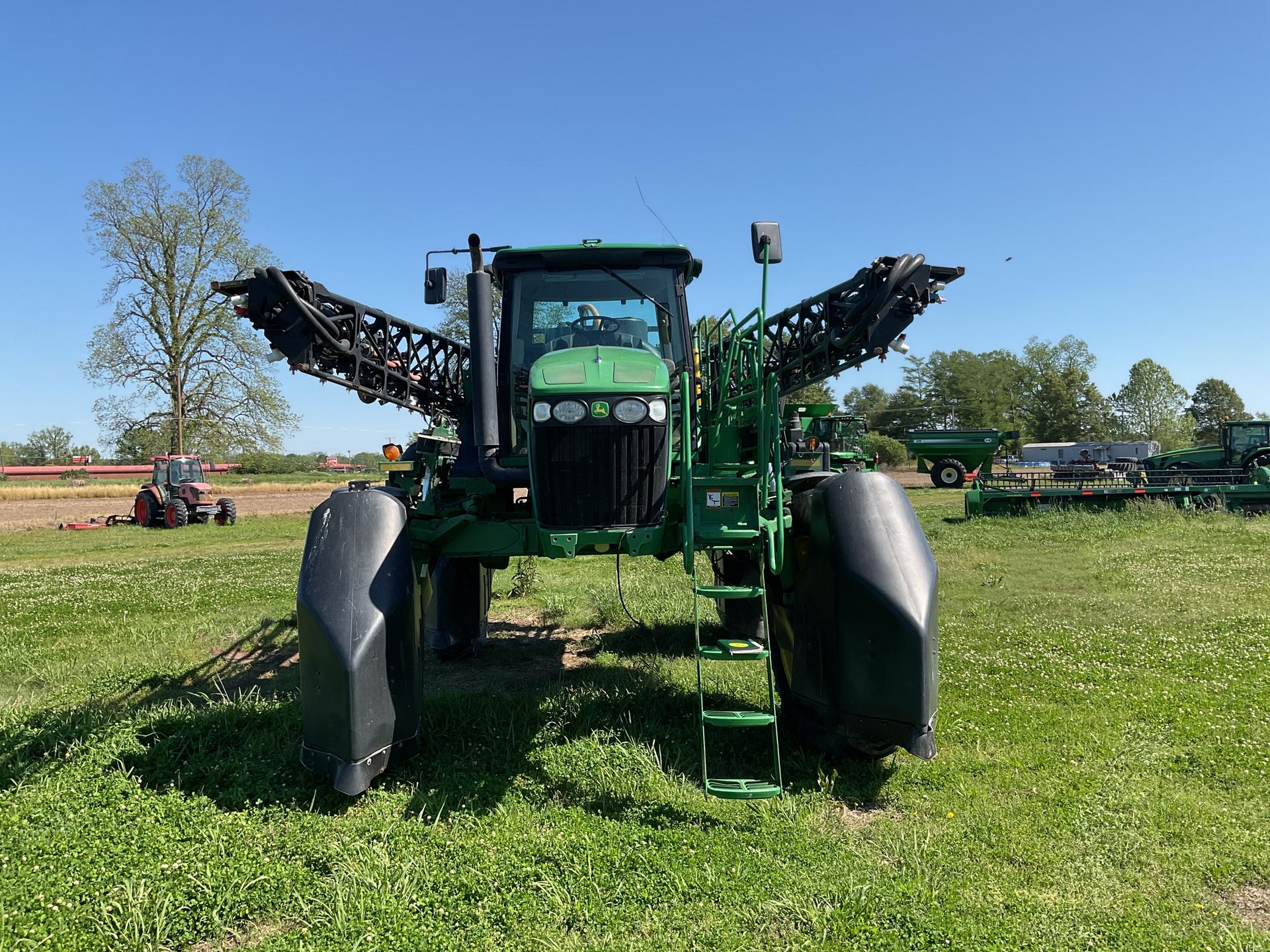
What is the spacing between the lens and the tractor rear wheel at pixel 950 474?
31719 millimetres

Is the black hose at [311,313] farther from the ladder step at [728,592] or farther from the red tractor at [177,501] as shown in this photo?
the red tractor at [177,501]

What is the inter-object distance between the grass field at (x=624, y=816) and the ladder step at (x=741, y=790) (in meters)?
0.13

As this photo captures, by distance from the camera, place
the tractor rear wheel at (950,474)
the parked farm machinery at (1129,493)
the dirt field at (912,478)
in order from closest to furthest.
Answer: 1. the parked farm machinery at (1129,493)
2. the tractor rear wheel at (950,474)
3. the dirt field at (912,478)

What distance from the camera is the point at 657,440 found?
4.16 meters

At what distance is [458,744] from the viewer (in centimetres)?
448

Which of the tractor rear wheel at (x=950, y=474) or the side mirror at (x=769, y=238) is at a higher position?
the side mirror at (x=769, y=238)

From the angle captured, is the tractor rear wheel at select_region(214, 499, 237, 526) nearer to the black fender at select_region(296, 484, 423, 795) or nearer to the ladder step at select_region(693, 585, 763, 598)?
the black fender at select_region(296, 484, 423, 795)

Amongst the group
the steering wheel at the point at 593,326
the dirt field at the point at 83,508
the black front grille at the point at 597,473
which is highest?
the steering wheel at the point at 593,326

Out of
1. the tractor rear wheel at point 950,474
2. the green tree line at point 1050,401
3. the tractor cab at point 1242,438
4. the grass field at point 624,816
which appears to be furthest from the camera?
the green tree line at point 1050,401

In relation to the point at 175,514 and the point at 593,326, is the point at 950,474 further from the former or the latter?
the point at 593,326

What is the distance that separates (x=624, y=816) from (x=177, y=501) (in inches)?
958

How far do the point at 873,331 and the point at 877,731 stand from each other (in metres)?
2.67

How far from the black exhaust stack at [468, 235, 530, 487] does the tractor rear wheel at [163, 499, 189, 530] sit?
72.9 ft

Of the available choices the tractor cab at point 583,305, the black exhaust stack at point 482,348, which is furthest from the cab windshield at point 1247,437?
the black exhaust stack at point 482,348
